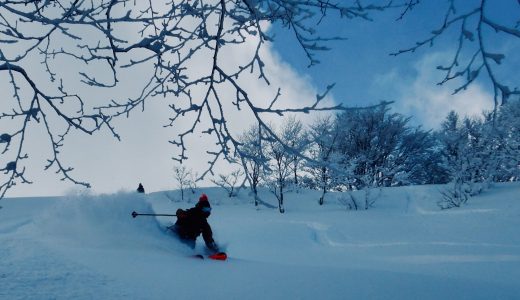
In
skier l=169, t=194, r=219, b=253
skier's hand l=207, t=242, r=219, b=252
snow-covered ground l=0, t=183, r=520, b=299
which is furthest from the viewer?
skier l=169, t=194, r=219, b=253

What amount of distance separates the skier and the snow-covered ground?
23 cm

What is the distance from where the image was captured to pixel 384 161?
1145 inches

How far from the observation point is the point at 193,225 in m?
7.07

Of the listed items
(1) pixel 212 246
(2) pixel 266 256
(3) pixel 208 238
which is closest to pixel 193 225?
(3) pixel 208 238

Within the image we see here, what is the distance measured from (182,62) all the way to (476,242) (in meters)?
9.98

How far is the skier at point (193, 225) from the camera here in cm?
693

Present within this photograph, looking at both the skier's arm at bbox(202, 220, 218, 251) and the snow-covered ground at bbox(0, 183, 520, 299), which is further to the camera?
the skier's arm at bbox(202, 220, 218, 251)

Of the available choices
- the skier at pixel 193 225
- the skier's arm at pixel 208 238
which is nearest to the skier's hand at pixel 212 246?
the skier's arm at pixel 208 238

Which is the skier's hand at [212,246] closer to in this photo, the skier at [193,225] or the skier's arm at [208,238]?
the skier's arm at [208,238]

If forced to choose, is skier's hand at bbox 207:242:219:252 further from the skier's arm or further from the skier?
the skier

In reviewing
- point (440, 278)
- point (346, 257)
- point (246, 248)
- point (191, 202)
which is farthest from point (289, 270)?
point (191, 202)

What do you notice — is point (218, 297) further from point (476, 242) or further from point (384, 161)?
point (384, 161)

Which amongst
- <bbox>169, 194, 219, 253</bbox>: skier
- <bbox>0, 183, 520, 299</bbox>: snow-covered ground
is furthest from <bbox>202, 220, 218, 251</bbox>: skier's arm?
<bbox>0, 183, 520, 299</bbox>: snow-covered ground

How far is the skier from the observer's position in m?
6.93
